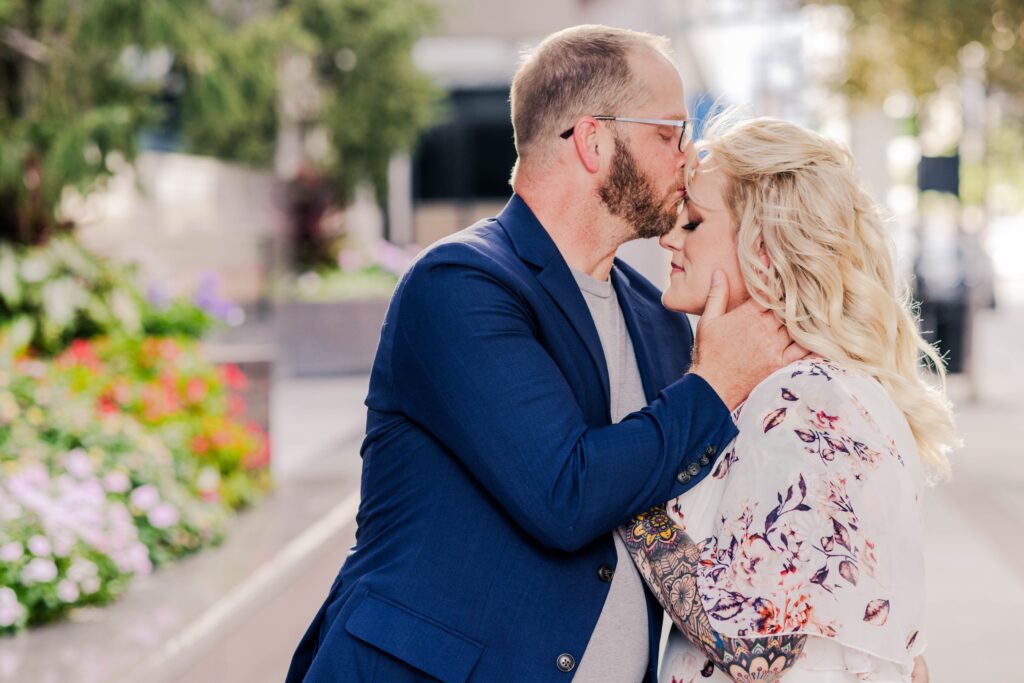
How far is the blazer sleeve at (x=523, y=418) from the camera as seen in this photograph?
233 centimetres

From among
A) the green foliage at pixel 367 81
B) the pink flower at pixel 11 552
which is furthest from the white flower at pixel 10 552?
the green foliage at pixel 367 81

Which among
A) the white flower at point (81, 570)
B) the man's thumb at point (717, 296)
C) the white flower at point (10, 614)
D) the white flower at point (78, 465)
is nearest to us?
the man's thumb at point (717, 296)

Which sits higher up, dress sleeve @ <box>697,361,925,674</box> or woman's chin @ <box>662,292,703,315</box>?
woman's chin @ <box>662,292,703,315</box>

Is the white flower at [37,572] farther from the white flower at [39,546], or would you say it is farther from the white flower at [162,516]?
the white flower at [162,516]

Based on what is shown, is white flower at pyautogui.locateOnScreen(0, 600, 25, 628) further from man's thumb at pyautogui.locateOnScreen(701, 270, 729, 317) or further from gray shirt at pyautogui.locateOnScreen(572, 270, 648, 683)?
man's thumb at pyautogui.locateOnScreen(701, 270, 729, 317)

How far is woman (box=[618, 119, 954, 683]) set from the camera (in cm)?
241

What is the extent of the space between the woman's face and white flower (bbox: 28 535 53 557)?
431 centimetres

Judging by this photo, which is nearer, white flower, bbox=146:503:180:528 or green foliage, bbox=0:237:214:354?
white flower, bbox=146:503:180:528

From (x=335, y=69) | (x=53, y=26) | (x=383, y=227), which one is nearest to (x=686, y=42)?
(x=383, y=227)

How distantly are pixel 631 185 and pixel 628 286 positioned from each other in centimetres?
31

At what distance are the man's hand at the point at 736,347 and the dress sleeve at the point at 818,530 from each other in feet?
0.22

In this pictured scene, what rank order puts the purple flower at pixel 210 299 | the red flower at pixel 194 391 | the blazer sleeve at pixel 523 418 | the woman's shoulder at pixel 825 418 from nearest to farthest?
the blazer sleeve at pixel 523 418 → the woman's shoulder at pixel 825 418 → the red flower at pixel 194 391 → the purple flower at pixel 210 299

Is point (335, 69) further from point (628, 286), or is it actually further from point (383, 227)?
point (628, 286)

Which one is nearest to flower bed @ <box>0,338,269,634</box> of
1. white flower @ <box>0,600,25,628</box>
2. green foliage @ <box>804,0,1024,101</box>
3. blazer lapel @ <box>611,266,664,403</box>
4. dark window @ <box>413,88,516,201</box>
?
white flower @ <box>0,600,25,628</box>
